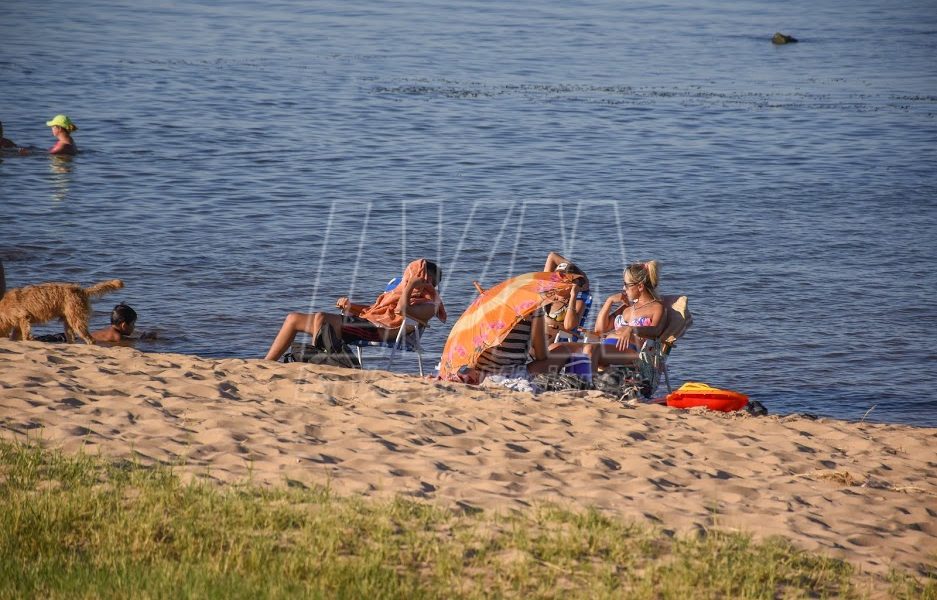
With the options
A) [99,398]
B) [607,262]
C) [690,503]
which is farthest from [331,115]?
[690,503]

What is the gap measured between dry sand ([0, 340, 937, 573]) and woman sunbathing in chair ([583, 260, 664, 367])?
71 centimetres

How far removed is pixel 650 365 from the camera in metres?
8.48

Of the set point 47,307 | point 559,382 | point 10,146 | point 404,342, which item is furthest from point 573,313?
point 10,146

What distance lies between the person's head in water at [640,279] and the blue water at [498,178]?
4.72ft

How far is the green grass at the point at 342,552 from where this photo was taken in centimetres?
455

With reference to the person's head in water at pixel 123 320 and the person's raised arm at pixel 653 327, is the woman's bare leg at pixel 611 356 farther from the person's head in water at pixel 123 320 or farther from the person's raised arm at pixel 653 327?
the person's head in water at pixel 123 320

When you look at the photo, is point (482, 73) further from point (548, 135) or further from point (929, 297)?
point (929, 297)

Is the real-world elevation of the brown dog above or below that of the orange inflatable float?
above

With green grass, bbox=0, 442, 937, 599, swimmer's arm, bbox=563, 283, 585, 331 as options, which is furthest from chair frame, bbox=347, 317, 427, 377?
green grass, bbox=0, 442, 937, 599

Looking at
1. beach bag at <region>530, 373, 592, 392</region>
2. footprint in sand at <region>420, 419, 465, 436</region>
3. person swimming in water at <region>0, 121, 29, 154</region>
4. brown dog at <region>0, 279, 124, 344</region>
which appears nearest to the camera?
footprint in sand at <region>420, 419, 465, 436</region>

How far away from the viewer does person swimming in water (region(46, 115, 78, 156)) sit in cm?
1783

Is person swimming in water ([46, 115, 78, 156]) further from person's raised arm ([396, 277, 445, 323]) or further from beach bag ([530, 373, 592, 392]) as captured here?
beach bag ([530, 373, 592, 392])

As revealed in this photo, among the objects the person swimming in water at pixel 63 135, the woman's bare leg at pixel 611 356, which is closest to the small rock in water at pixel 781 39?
the person swimming in water at pixel 63 135

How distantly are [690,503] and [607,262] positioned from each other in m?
8.10
